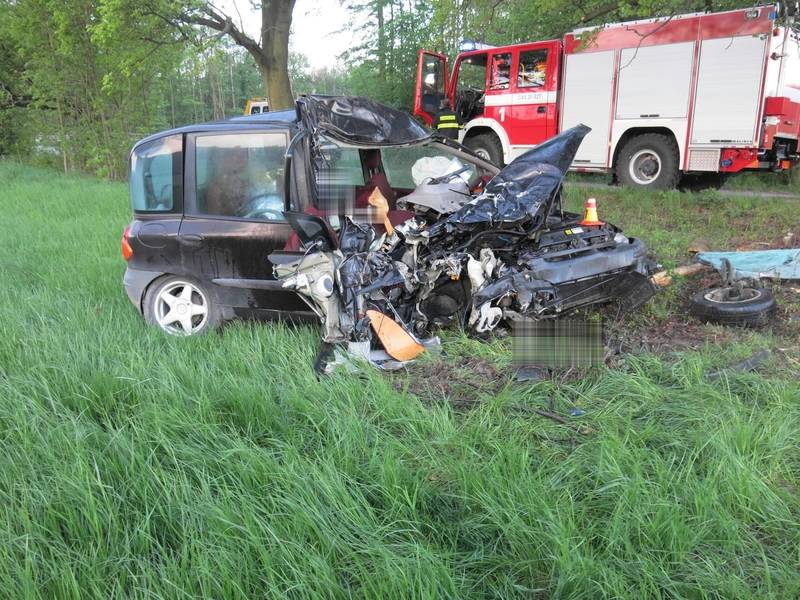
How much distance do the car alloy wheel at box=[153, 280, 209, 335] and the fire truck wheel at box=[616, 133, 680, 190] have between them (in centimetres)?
877

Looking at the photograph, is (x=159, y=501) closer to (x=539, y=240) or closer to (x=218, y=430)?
(x=218, y=430)

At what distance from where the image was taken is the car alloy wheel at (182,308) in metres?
4.59

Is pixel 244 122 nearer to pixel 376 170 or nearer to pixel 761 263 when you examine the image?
pixel 376 170

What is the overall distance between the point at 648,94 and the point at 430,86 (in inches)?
174

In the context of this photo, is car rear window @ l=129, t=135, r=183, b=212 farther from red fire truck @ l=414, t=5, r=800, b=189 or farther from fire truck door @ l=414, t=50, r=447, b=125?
fire truck door @ l=414, t=50, r=447, b=125

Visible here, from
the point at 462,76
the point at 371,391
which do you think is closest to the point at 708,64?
the point at 462,76

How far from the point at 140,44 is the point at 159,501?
558 inches

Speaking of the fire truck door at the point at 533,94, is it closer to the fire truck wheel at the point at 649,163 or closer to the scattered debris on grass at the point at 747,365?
the fire truck wheel at the point at 649,163

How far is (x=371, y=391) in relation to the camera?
317 cm

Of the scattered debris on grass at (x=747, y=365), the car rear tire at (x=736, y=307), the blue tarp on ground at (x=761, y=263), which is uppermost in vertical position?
the blue tarp on ground at (x=761, y=263)

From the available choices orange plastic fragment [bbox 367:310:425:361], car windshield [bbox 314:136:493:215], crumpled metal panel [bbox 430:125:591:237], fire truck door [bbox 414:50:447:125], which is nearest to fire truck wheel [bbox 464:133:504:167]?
fire truck door [bbox 414:50:447:125]

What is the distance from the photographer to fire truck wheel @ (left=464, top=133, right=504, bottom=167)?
1252 cm

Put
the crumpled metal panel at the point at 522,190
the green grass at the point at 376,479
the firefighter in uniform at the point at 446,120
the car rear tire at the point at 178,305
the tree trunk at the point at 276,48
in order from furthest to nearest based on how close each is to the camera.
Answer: the tree trunk at the point at 276,48
the firefighter in uniform at the point at 446,120
the car rear tire at the point at 178,305
the crumpled metal panel at the point at 522,190
the green grass at the point at 376,479

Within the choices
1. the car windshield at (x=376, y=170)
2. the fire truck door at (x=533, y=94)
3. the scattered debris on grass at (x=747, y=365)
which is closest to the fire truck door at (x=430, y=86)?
the fire truck door at (x=533, y=94)
